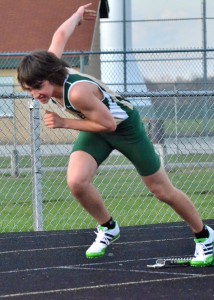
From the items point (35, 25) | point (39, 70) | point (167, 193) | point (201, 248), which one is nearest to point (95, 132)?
point (39, 70)

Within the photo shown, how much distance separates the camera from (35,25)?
26500 mm

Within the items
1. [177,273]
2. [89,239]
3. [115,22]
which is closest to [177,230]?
[89,239]

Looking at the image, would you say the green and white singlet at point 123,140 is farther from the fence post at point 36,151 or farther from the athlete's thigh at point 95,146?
the fence post at point 36,151

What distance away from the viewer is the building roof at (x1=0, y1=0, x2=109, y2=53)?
25.9 m

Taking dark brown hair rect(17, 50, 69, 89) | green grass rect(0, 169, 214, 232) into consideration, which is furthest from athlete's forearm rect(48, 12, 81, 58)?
green grass rect(0, 169, 214, 232)

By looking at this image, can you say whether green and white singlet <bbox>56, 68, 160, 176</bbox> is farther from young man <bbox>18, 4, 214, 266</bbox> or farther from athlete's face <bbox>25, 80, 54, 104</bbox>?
athlete's face <bbox>25, 80, 54, 104</bbox>

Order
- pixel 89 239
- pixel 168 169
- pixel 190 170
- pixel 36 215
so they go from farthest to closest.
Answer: pixel 190 170, pixel 168 169, pixel 36 215, pixel 89 239

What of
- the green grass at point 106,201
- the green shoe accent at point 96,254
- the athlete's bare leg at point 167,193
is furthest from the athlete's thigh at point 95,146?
the green grass at point 106,201

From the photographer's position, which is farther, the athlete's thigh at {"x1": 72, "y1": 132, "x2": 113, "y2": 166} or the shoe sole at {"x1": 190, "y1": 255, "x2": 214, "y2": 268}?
the shoe sole at {"x1": 190, "y1": 255, "x2": 214, "y2": 268}

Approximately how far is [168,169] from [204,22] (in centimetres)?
1205

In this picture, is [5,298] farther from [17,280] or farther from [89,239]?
[89,239]

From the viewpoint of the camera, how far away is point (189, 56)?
80.1 ft

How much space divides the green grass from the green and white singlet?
13.2 ft

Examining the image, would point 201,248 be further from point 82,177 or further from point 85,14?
point 85,14
